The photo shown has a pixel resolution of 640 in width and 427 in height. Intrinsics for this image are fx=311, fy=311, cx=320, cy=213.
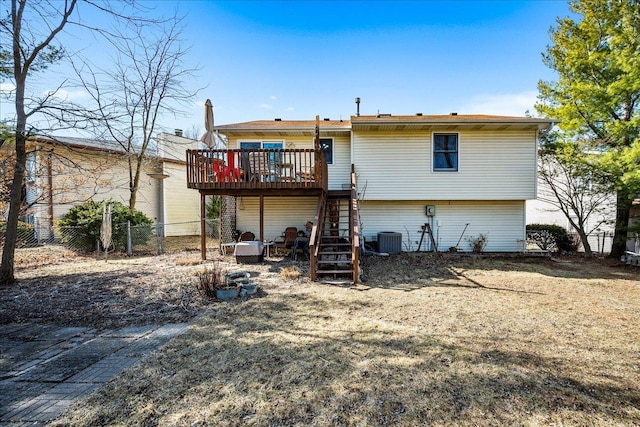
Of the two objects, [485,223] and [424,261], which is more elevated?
[485,223]

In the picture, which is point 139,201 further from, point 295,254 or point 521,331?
point 521,331

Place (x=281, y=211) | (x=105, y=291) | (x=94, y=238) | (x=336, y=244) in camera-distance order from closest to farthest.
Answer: (x=105, y=291), (x=336, y=244), (x=94, y=238), (x=281, y=211)

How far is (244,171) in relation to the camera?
367 inches

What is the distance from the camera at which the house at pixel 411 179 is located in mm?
10906

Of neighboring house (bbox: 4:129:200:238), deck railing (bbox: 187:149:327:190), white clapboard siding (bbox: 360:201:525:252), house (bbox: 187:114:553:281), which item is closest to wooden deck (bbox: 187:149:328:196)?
deck railing (bbox: 187:149:327:190)

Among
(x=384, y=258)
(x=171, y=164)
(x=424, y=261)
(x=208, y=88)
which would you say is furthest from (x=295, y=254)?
(x=171, y=164)

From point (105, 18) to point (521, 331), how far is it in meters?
10.3

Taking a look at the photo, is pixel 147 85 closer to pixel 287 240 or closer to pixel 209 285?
pixel 287 240

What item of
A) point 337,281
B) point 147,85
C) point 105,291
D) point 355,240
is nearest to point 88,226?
point 105,291

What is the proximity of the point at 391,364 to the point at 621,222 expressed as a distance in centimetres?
1252

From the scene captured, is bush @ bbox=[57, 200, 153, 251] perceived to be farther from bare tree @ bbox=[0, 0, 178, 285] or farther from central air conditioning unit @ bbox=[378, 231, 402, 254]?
central air conditioning unit @ bbox=[378, 231, 402, 254]

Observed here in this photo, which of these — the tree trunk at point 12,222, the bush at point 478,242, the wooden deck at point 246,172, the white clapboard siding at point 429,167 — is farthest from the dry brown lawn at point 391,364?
the white clapboard siding at point 429,167

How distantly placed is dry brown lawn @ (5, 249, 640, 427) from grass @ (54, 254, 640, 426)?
16 millimetres

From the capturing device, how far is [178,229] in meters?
17.8
